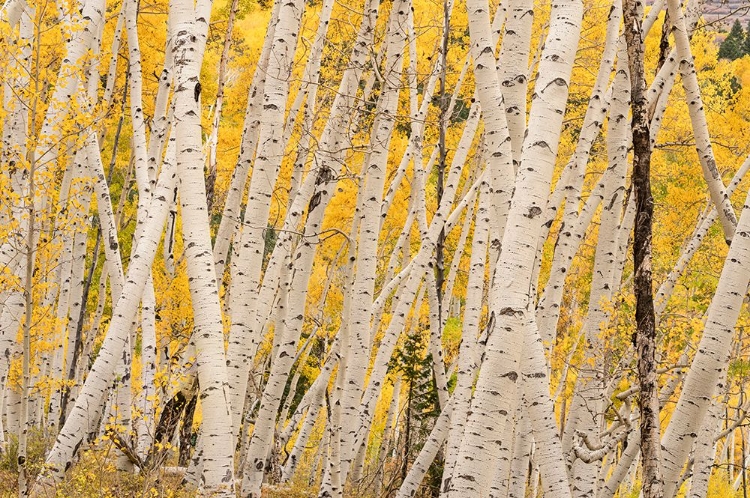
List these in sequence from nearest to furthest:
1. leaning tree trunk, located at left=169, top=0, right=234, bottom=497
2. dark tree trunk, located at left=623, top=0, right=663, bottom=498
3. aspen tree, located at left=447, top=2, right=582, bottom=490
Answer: aspen tree, located at left=447, top=2, right=582, bottom=490, leaning tree trunk, located at left=169, top=0, right=234, bottom=497, dark tree trunk, located at left=623, top=0, right=663, bottom=498

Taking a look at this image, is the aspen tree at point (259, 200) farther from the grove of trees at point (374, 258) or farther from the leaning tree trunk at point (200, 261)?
the leaning tree trunk at point (200, 261)

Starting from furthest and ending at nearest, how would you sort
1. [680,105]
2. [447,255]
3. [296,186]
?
[447,255] → [680,105] → [296,186]

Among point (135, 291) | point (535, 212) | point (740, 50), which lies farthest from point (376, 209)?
point (740, 50)

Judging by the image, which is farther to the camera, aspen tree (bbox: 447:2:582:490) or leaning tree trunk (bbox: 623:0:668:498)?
leaning tree trunk (bbox: 623:0:668:498)

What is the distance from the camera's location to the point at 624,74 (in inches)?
207

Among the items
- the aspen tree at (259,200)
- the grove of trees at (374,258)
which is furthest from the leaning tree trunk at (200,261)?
the aspen tree at (259,200)

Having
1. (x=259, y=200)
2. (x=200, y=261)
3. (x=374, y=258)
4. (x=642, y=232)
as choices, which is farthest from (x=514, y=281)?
(x=374, y=258)

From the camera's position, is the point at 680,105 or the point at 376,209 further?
the point at 680,105

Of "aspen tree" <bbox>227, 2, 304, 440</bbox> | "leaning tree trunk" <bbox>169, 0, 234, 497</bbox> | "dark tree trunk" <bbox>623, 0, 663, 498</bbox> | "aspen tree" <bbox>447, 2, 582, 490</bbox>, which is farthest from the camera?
"aspen tree" <bbox>227, 2, 304, 440</bbox>

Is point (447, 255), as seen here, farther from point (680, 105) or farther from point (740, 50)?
A: point (740, 50)

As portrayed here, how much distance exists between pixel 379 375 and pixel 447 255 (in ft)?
32.5

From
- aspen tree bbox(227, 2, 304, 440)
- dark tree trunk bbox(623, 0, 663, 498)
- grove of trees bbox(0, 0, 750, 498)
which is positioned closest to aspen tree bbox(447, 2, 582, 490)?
grove of trees bbox(0, 0, 750, 498)

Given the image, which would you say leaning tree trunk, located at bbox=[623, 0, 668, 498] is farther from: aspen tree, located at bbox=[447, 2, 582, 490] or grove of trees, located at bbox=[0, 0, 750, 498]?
aspen tree, located at bbox=[447, 2, 582, 490]

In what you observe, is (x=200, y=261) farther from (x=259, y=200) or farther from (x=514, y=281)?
(x=514, y=281)
